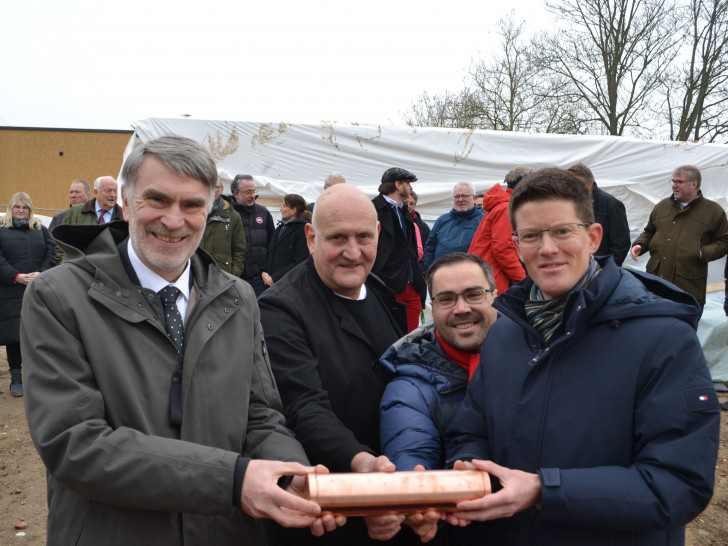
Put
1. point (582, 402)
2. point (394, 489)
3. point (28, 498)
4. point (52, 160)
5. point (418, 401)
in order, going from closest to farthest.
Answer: point (394, 489)
point (582, 402)
point (418, 401)
point (28, 498)
point (52, 160)

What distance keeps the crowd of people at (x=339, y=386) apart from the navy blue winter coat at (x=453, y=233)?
13.8 ft

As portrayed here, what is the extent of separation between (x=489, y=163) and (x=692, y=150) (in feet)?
9.81

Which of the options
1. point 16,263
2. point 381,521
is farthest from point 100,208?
point 381,521

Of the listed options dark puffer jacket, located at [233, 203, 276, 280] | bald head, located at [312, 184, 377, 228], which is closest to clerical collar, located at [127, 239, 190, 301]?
bald head, located at [312, 184, 377, 228]

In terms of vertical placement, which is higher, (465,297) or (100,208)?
(100,208)

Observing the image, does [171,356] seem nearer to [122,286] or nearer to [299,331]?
[122,286]

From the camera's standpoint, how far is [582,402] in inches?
60.9

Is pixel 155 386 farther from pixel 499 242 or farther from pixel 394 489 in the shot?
pixel 499 242

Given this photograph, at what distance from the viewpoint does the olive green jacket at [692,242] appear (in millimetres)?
6168

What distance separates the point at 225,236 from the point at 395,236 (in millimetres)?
1991

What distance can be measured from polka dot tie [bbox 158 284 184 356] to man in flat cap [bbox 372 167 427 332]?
374 cm

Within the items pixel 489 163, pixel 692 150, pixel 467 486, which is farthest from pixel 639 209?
pixel 467 486

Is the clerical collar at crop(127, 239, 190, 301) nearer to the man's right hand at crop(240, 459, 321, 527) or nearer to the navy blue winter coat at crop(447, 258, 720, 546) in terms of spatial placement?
the man's right hand at crop(240, 459, 321, 527)

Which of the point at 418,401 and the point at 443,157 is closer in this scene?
the point at 418,401
